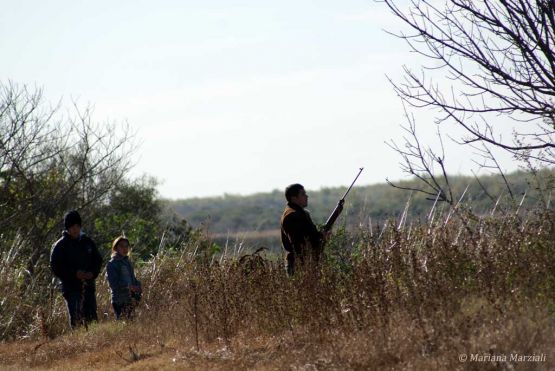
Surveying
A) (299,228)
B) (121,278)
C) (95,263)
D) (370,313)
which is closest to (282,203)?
(95,263)

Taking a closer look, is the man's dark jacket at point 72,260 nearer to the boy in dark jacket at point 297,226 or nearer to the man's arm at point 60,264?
the man's arm at point 60,264

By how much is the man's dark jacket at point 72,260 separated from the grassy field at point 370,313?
0.84m

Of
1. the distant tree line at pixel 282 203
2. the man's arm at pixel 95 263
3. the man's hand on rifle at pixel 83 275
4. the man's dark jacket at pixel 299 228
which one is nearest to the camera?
the man's dark jacket at pixel 299 228

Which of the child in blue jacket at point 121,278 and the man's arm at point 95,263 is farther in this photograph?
the man's arm at point 95,263

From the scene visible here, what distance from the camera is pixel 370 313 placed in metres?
9.63

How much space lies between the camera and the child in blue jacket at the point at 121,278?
14.8 meters

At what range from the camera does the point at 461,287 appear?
9453mm

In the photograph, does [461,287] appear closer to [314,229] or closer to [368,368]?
[368,368]

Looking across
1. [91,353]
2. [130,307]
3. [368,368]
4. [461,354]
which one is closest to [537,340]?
[461,354]

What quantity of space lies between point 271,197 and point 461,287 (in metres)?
100

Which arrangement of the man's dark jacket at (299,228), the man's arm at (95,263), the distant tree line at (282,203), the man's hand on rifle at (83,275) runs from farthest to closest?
1. the distant tree line at (282,203)
2. the man's arm at (95,263)
3. the man's hand on rifle at (83,275)
4. the man's dark jacket at (299,228)

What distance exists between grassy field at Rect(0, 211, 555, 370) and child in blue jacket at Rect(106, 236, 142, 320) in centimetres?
50

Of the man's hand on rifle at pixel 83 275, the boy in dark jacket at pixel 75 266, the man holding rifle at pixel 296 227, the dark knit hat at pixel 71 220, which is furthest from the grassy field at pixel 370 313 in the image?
the dark knit hat at pixel 71 220

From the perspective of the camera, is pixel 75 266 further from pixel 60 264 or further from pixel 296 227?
pixel 296 227
